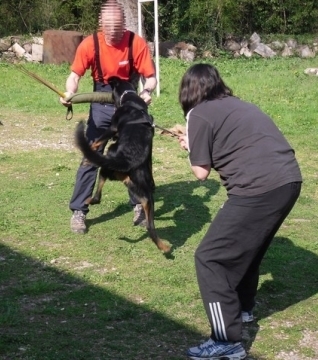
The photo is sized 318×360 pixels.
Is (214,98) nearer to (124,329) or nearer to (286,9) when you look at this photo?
(124,329)

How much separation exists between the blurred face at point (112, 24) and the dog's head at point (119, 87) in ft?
1.16

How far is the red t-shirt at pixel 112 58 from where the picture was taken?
6398mm

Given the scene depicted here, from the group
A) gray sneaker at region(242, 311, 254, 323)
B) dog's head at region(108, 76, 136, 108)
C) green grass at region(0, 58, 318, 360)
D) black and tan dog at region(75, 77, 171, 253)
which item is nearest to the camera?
green grass at region(0, 58, 318, 360)

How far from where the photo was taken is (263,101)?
1321 centimetres

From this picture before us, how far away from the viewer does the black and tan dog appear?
5777mm

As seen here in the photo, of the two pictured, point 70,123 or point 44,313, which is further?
point 70,123

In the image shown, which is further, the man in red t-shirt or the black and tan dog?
the man in red t-shirt

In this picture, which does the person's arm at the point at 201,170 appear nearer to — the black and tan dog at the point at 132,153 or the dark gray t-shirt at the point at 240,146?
the dark gray t-shirt at the point at 240,146

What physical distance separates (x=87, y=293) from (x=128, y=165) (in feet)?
3.72

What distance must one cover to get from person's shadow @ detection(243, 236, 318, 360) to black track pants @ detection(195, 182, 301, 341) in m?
0.43

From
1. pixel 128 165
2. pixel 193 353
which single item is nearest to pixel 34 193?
pixel 128 165

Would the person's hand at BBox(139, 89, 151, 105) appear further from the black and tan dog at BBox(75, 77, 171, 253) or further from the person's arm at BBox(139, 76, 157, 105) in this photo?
the black and tan dog at BBox(75, 77, 171, 253)

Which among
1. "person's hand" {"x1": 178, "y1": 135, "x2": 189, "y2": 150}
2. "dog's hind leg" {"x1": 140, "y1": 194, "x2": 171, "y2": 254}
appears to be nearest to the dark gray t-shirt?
"person's hand" {"x1": 178, "y1": 135, "x2": 189, "y2": 150}

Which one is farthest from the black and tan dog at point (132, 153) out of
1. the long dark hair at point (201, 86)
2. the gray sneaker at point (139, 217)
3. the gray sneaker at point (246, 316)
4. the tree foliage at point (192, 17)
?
the tree foliage at point (192, 17)
